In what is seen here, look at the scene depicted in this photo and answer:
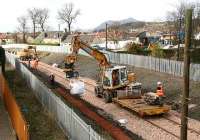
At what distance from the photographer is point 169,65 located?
4734 centimetres

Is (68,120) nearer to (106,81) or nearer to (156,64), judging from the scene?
(106,81)

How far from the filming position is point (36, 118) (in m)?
27.6

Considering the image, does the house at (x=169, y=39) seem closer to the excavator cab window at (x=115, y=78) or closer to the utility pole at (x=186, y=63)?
the excavator cab window at (x=115, y=78)

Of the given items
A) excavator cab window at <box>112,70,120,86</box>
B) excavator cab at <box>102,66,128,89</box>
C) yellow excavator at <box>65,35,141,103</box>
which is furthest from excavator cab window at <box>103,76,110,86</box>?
excavator cab window at <box>112,70,120,86</box>

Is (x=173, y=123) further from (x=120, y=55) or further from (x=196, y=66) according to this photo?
(x=120, y=55)

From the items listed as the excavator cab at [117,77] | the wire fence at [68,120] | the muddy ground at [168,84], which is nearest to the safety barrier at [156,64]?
the muddy ground at [168,84]

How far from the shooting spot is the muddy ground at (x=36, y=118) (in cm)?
2308

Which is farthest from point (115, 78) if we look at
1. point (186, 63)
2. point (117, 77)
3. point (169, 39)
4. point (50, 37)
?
point (50, 37)

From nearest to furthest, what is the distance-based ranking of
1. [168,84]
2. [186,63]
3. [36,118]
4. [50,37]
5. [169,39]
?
[186,63] < [36,118] < [168,84] < [169,39] < [50,37]

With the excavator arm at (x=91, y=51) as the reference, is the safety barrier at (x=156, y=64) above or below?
below

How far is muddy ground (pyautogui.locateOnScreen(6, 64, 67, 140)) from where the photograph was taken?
75.7ft

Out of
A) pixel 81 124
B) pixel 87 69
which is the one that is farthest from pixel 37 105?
pixel 87 69

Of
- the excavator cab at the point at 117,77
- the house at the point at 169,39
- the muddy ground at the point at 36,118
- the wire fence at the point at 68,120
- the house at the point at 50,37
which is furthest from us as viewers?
the house at the point at 50,37

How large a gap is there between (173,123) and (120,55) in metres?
35.5
